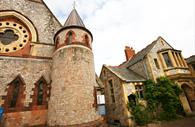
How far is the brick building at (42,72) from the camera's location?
9.41 metres

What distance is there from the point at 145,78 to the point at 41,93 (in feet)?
36.2

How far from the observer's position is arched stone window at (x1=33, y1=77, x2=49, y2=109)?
35.2 feet

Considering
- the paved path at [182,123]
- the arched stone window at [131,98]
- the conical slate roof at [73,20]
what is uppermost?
the conical slate roof at [73,20]

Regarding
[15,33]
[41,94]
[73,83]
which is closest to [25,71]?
[41,94]

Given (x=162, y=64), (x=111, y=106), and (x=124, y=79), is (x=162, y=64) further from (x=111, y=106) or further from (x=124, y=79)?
(x=111, y=106)

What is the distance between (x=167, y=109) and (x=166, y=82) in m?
2.72

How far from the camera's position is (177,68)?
1480 centimetres

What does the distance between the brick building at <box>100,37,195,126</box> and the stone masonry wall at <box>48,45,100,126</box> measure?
406 centimetres

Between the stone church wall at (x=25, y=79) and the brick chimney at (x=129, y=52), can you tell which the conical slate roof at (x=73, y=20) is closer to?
the stone church wall at (x=25, y=79)

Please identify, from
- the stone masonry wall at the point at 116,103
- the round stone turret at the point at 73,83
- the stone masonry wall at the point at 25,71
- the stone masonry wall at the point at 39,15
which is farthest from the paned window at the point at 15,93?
the stone masonry wall at the point at 116,103

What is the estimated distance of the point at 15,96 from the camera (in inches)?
412

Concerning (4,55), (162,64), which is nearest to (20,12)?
(4,55)

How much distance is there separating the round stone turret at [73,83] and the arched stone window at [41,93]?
3.35ft

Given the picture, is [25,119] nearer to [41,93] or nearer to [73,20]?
[41,93]
